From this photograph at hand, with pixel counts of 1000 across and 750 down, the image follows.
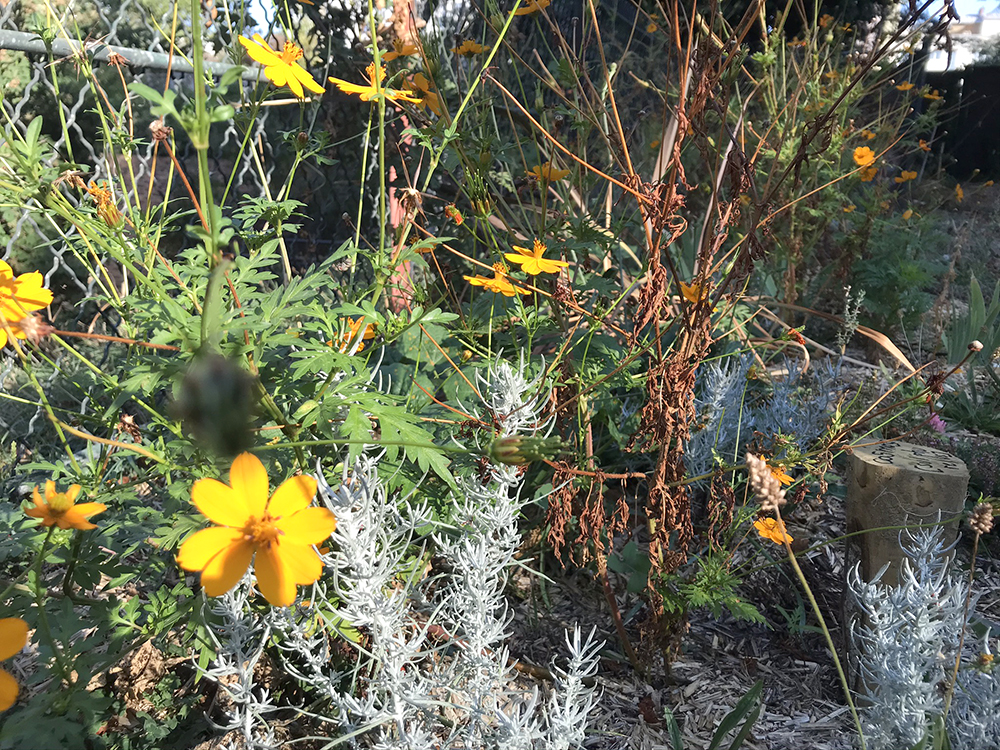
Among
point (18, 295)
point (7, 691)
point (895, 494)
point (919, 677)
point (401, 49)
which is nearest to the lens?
point (7, 691)

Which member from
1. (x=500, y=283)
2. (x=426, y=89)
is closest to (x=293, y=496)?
(x=500, y=283)

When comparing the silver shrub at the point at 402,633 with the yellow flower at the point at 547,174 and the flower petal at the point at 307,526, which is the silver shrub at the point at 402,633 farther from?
the yellow flower at the point at 547,174

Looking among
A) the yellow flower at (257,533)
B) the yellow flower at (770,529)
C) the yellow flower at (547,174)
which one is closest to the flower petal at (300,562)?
the yellow flower at (257,533)

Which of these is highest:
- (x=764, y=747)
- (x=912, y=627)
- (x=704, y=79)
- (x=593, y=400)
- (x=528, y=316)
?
(x=704, y=79)

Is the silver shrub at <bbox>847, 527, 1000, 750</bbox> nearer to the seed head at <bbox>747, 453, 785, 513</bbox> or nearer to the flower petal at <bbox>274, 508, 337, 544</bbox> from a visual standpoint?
the seed head at <bbox>747, 453, 785, 513</bbox>

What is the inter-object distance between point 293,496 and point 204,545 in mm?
106

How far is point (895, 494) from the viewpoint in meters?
1.46

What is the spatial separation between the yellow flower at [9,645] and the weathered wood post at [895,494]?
58.1 inches

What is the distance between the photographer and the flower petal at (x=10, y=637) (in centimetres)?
80

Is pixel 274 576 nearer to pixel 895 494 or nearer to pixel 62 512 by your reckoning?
pixel 62 512

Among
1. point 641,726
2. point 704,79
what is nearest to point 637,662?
point 641,726

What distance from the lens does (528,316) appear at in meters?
1.63

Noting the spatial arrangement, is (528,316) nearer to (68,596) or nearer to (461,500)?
(461,500)

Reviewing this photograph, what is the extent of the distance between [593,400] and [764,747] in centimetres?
84
